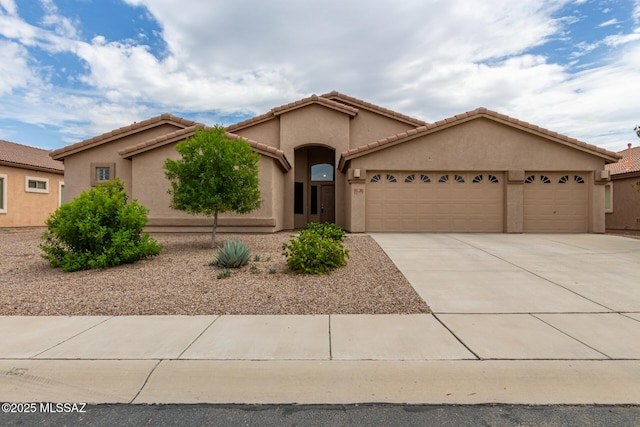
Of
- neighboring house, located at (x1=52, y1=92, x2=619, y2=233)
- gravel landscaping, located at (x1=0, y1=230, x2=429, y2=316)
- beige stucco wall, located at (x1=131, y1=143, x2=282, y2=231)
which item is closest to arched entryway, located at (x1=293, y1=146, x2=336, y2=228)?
neighboring house, located at (x1=52, y1=92, x2=619, y2=233)

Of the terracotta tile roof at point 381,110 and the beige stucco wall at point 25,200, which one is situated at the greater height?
the terracotta tile roof at point 381,110

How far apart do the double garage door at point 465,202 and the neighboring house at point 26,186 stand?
56.1 ft

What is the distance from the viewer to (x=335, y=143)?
17938 mm

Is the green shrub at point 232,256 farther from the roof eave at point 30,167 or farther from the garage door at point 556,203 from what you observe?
the roof eave at point 30,167

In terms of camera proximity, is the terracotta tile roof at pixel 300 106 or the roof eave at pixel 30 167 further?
the roof eave at pixel 30 167

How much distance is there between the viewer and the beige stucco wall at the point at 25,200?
63.0 feet

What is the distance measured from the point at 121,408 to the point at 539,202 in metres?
16.4

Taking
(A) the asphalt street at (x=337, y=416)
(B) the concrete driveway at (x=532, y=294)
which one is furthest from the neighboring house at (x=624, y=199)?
(A) the asphalt street at (x=337, y=416)

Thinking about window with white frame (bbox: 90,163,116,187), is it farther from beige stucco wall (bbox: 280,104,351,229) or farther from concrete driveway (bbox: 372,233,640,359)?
concrete driveway (bbox: 372,233,640,359)

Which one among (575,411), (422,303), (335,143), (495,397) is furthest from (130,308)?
(335,143)

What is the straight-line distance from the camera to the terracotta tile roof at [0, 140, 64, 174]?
63.8 feet

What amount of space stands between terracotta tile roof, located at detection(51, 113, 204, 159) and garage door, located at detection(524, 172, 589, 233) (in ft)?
51.8

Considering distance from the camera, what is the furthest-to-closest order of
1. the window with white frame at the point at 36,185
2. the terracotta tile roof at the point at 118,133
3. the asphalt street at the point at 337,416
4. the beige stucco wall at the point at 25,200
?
the window with white frame at the point at 36,185
the beige stucco wall at the point at 25,200
the terracotta tile roof at the point at 118,133
the asphalt street at the point at 337,416

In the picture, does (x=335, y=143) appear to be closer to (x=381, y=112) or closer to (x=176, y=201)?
(x=381, y=112)
